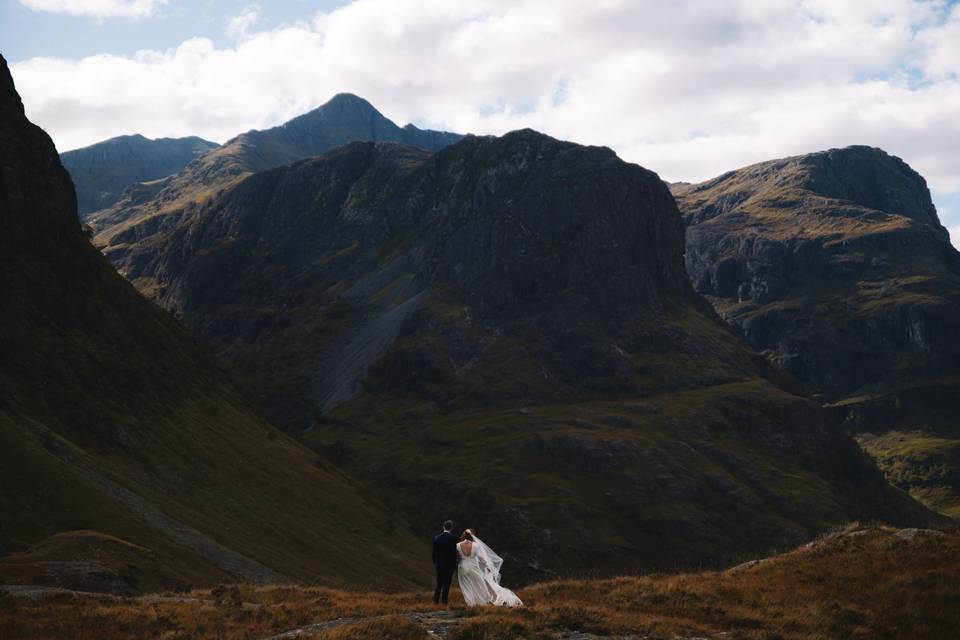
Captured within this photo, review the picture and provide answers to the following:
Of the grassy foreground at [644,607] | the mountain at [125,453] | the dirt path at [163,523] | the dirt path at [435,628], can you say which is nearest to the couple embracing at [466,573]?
the grassy foreground at [644,607]

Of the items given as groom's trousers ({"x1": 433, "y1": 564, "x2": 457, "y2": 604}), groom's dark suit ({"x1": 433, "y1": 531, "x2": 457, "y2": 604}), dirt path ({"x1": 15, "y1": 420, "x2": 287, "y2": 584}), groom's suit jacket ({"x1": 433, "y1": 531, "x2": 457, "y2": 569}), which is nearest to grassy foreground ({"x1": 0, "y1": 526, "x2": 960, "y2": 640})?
groom's trousers ({"x1": 433, "y1": 564, "x2": 457, "y2": 604})

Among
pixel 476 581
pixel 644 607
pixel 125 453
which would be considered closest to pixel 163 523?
pixel 125 453

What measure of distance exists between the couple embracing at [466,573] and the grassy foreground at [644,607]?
89 centimetres

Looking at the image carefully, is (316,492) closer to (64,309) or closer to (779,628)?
(64,309)

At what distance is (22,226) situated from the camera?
463 feet

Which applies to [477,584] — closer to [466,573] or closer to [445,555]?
[466,573]

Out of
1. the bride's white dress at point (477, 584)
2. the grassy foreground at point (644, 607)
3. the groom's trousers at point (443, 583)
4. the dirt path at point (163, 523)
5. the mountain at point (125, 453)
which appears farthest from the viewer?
the dirt path at point (163, 523)

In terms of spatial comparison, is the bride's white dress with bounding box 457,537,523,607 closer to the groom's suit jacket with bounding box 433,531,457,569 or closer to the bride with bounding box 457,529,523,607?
the bride with bounding box 457,529,523,607

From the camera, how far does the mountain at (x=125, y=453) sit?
258 feet

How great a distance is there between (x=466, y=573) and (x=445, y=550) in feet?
4.57

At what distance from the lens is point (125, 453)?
11731cm

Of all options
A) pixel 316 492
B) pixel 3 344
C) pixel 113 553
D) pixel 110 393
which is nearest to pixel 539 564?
pixel 316 492

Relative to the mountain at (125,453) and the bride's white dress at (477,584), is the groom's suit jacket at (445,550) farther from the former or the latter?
the mountain at (125,453)

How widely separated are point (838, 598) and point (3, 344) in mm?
108355
